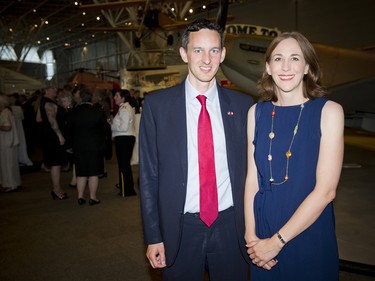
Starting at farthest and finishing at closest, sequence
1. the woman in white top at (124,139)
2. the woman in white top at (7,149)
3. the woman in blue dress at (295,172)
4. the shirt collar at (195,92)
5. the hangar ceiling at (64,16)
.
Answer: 1. the hangar ceiling at (64,16)
2. the woman in white top at (7,149)
3. the woman in white top at (124,139)
4. the shirt collar at (195,92)
5. the woman in blue dress at (295,172)

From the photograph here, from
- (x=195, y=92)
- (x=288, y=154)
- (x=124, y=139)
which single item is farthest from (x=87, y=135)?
(x=288, y=154)

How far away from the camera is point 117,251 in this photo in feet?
11.1

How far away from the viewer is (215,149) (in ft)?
5.37

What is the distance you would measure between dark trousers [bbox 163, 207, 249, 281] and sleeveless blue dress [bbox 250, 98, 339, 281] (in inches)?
7.1

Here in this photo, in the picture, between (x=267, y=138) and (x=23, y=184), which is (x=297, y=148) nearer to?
(x=267, y=138)

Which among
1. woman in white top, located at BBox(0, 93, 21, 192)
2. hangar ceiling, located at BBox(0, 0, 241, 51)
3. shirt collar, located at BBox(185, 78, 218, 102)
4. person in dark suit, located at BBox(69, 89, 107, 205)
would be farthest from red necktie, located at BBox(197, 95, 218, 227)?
hangar ceiling, located at BBox(0, 0, 241, 51)

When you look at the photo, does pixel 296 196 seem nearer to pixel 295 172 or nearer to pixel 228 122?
pixel 295 172

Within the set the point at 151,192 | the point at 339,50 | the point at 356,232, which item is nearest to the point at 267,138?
the point at 151,192

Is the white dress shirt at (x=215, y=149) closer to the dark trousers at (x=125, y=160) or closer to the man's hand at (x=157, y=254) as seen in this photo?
the man's hand at (x=157, y=254)

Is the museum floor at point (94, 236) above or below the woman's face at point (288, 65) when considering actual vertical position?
below

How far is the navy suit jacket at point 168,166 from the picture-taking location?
5.14 feet

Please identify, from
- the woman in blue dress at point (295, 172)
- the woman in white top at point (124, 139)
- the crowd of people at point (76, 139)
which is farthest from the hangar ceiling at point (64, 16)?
the woman in blue dress at point (295, 172)

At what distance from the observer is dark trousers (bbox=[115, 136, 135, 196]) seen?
5.27m

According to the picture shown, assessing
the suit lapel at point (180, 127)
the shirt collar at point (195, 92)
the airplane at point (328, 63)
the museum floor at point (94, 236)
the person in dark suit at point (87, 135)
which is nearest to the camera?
the suit lapel at point (180, 127)
